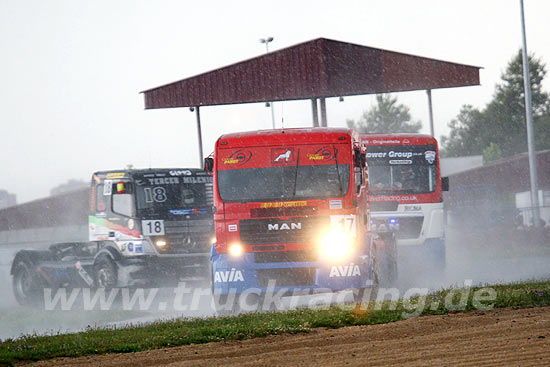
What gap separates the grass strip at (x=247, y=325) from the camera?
30.3ft

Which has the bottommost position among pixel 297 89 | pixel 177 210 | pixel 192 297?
pixel 192 297

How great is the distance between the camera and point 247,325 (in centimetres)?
1010

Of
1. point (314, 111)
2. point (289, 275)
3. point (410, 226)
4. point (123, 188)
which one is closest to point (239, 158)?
point (289, 275)

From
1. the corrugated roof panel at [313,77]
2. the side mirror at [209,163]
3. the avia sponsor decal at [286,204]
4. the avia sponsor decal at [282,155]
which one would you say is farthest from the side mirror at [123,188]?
the corrugated roof panel at [313,77]

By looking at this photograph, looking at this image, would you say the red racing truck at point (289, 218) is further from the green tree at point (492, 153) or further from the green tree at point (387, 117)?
the green tree at point (387, 117)

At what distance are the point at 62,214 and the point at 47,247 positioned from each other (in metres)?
24.3

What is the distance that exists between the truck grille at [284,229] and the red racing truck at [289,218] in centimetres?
2

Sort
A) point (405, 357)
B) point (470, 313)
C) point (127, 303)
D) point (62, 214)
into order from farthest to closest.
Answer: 1. point (62, 214)
2. point (127, 303)
3. point (470, 313)
4. point (405, 357)

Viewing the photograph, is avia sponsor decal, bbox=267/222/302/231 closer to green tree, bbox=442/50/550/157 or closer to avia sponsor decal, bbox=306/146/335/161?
avia sponsor decal, bbox=306/146/335/161

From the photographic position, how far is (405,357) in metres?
7.66

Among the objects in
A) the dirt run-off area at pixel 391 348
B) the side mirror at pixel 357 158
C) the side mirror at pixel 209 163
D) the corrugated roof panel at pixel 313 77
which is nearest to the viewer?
the dirt run-off area at pixel 391 348

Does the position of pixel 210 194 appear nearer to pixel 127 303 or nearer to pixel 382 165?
pixel 127 303

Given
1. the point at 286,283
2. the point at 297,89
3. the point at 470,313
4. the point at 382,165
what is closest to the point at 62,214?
the point at 297,89

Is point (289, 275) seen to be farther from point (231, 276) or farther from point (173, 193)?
point (173, 193)
